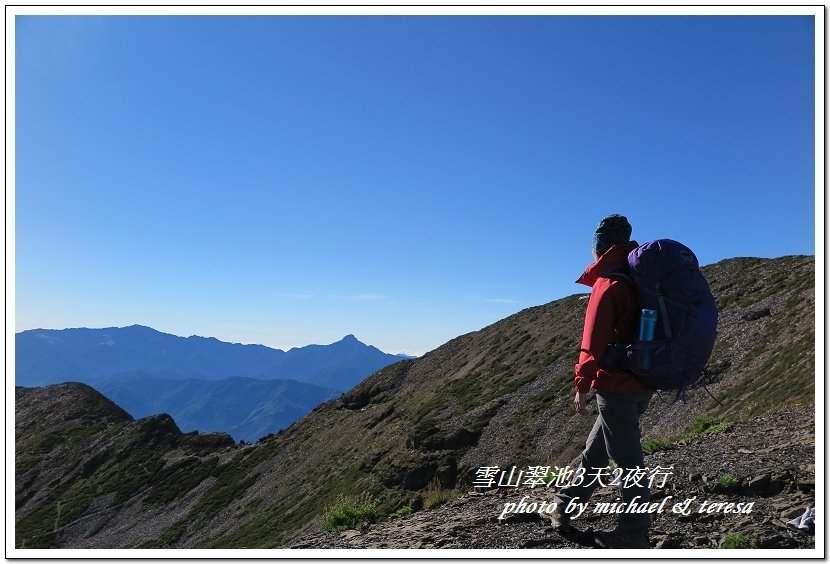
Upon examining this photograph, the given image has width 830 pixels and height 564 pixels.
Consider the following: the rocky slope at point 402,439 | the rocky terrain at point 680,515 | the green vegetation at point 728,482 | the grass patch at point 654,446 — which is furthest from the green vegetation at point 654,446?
the green vegetation at point 728,482

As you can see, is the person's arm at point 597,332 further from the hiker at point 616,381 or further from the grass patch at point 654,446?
the grass patch at point 654,446

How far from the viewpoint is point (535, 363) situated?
56094mm

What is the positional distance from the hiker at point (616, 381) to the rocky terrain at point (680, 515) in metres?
0.68

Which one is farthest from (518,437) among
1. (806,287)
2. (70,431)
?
(70,431)

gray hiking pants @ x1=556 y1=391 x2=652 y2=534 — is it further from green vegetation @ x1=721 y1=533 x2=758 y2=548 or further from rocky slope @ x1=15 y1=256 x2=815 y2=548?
rocky slope @ x1=15 y1=256 x2=815 y2=548

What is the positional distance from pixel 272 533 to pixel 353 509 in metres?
36.7

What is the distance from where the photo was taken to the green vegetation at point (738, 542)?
19.1 feet

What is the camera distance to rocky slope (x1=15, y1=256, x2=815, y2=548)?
2928 cm

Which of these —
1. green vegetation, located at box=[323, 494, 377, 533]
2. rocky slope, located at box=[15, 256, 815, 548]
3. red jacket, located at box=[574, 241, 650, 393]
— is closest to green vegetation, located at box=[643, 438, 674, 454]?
rocky slope, located at box=[15, 256, 815, 548]

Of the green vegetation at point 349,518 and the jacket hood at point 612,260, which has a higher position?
the jacket hood at point 612,260

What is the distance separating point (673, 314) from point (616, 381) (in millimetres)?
916

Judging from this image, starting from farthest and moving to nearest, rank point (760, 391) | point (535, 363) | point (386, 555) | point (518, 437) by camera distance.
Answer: point (535, 363) → point (518, 437) → point (760, 391) → point (386, 555)
